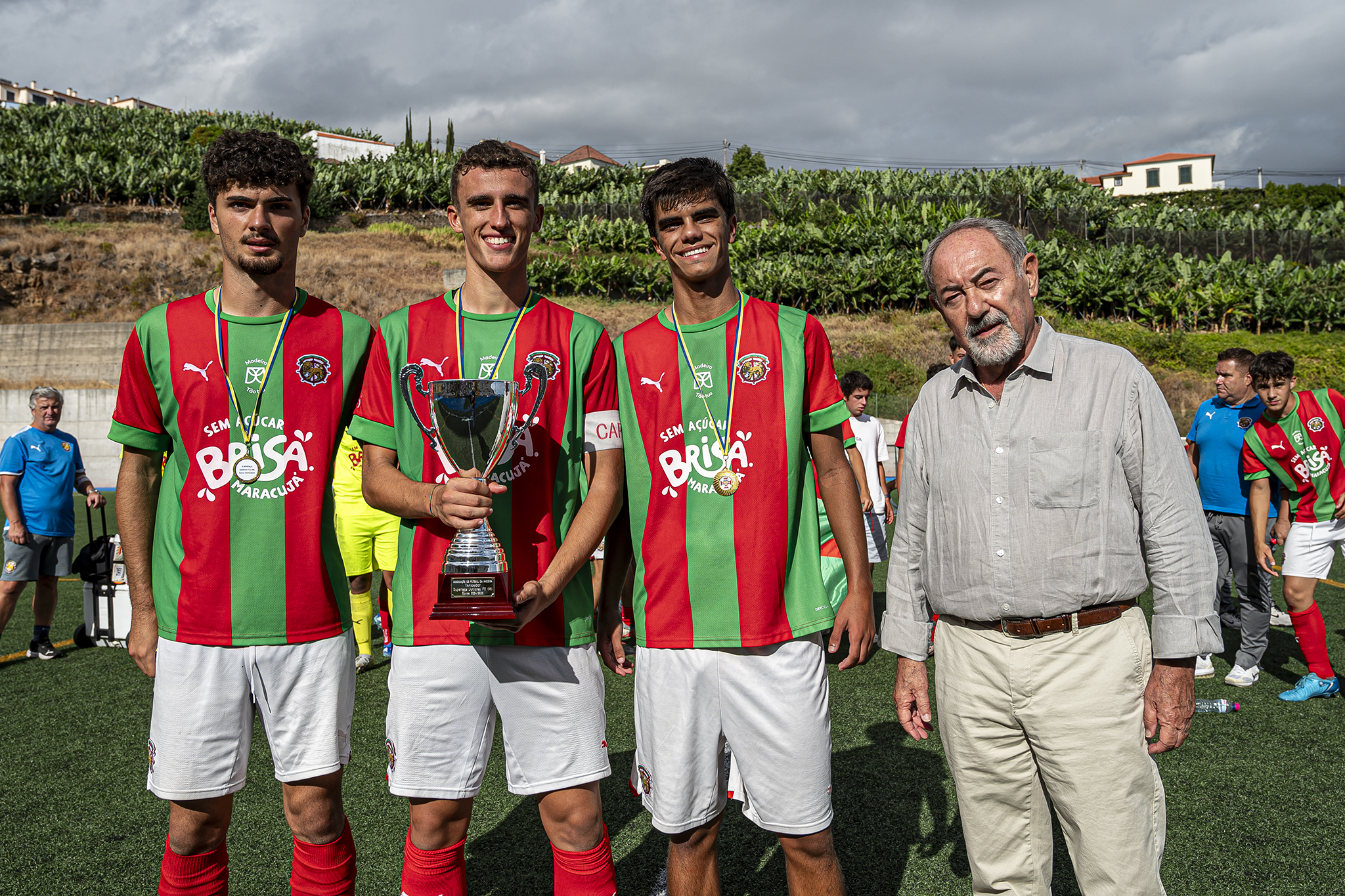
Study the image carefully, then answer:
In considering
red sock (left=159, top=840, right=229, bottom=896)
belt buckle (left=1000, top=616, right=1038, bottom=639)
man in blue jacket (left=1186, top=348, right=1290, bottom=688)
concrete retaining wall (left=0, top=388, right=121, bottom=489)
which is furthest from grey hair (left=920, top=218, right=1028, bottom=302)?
concrete retaining wall (left=0, top=388, right=121, bottom=489)

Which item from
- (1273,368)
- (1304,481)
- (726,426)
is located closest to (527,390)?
(726,426)

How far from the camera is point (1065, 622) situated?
2.35 m

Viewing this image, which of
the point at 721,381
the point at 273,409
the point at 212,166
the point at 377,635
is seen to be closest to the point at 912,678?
the point at 721,381

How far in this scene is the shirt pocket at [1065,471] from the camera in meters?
2.32

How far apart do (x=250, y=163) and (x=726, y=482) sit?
5.58 ft

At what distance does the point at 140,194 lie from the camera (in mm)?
32938

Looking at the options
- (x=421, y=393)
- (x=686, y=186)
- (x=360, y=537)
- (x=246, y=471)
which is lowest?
(x=360, y=537)

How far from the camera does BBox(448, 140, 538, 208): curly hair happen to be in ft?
8.31

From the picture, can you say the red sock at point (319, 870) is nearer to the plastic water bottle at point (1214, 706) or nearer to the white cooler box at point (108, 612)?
the plastic water bottle at point (1214, 706)

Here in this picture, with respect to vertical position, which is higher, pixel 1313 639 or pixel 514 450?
pixel 514 450

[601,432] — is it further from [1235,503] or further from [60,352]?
[60,352]

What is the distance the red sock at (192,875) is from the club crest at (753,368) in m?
2.08

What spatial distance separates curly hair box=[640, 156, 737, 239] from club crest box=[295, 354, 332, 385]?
1.09 metres

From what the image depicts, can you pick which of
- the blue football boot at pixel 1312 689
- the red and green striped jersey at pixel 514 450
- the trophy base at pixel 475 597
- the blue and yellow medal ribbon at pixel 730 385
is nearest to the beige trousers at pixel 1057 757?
the blue and yellow medal ribbon at pixel 730 385
